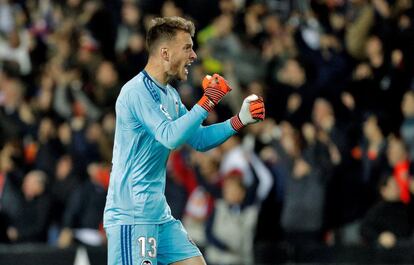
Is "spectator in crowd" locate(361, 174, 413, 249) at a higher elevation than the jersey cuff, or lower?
lower

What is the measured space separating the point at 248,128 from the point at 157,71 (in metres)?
7.02

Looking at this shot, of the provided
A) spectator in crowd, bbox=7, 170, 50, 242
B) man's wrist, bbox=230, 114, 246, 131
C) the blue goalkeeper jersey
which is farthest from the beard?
spectator in crowd, bbox=7, 170, 50, 242

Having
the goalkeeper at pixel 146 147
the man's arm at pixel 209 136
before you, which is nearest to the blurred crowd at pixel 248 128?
the man's arm at pixel 209 136

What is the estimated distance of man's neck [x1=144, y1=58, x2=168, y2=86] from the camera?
25.3ft

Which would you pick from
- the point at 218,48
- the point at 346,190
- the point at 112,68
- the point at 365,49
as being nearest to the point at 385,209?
the point at 346,190

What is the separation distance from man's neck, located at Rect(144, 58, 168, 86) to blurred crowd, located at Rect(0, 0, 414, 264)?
5033 mm

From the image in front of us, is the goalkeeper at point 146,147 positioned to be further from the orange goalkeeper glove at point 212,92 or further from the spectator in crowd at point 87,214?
the spectator in crowd at point 87,214

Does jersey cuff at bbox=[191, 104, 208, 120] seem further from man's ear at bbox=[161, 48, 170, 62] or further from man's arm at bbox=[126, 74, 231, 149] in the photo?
man's ear at bbox=[161, 48, 170, 62]

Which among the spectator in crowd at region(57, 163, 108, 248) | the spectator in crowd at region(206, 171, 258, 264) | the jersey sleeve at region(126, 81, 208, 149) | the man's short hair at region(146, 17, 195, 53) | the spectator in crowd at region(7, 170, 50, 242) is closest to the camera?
the jersey sleeve at region(126, 81, 208, 149)

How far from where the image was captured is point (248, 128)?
14680mm

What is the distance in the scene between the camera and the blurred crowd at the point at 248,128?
515 inches

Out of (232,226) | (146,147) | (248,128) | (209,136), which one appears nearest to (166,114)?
(146,147)

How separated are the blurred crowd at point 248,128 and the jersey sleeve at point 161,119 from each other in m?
5.22

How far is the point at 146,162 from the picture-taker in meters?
7.61
